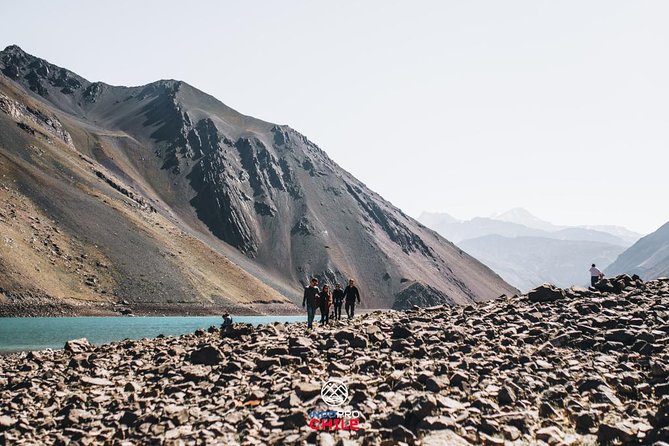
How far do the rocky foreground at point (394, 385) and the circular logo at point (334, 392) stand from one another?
1.10ft

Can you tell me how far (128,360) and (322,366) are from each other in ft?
37.6

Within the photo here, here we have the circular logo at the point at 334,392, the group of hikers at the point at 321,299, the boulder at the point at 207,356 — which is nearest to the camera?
the circular logo at the point at 334,392

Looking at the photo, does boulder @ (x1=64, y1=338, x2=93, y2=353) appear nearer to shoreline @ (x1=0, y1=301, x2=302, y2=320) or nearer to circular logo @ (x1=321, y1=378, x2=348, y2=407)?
circular logo @ (x1=321, y1=378, x2=348, y2=407)

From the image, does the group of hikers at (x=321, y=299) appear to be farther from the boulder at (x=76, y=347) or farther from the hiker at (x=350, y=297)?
the boulder at (x=76, y=347)

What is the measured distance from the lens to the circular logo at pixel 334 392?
52.4 feet

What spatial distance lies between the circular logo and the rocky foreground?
34 centimetres

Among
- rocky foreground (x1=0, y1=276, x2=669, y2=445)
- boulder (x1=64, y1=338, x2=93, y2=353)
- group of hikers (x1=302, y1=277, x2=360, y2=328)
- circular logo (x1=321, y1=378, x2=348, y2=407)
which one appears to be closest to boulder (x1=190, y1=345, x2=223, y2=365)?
rocky foreground (x1=0, y1=276, x2=669, y2=445)

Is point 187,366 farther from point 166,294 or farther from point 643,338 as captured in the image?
point 166,294

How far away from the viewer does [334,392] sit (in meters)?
16.6

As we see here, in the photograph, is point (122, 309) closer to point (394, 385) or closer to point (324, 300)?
point (324, 300)

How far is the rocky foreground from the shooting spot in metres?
14.2

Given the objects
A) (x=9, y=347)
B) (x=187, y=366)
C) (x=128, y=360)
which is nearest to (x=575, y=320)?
(x=187, y=366)

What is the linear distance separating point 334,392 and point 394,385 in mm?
2220

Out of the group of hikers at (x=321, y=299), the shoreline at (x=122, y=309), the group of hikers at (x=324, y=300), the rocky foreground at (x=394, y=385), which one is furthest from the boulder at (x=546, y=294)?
the shoreline at (x=122, y=309)
